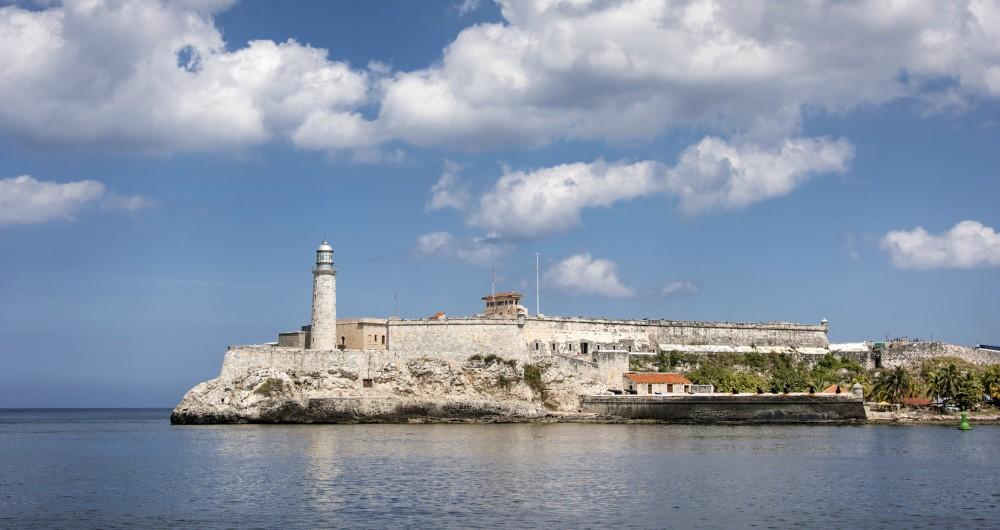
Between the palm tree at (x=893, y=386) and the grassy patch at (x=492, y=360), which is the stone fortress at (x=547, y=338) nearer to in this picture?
the grassy patch at (x=492, y=360)

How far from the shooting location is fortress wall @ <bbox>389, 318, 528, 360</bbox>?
192 ft

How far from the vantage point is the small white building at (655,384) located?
58.7m

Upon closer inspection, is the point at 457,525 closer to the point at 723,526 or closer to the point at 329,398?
the point at 723,526

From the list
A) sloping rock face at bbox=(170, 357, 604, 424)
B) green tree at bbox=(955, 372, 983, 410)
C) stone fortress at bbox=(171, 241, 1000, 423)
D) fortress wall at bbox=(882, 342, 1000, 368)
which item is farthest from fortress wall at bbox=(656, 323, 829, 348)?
green tree at bbox=(955, 372, 983, 410)

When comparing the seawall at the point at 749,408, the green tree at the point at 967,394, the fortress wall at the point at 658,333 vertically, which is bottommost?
the seawall at the point at 749,408

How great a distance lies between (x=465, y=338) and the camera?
193 feet

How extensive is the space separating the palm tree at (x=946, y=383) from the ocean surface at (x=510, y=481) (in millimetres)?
11271

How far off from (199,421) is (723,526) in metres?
41.1

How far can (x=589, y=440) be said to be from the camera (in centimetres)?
4297

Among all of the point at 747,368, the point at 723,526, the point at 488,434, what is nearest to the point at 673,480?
the point at 723,526

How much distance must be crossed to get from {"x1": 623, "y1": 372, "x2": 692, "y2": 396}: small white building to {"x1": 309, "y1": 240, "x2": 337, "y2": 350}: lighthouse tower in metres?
17.0

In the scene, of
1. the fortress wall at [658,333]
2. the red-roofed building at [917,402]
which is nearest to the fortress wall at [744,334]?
the fortress wall at [658,333]

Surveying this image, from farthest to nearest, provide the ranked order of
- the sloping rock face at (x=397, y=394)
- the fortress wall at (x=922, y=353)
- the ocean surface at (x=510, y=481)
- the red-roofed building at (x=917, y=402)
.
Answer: the fortress wall at (x=922, y=353) < the red-roofed building at (x=917, y=402) < the sloping rock face at (x=397, y=394) < the ocean surface at (x=510, y=481)

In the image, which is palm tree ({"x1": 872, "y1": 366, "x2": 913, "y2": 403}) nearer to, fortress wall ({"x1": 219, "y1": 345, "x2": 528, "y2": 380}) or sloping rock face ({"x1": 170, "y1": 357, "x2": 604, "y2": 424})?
sloping rock face ({"x1": 170, "y1": 357, "x2": 604, "y2": 424})
